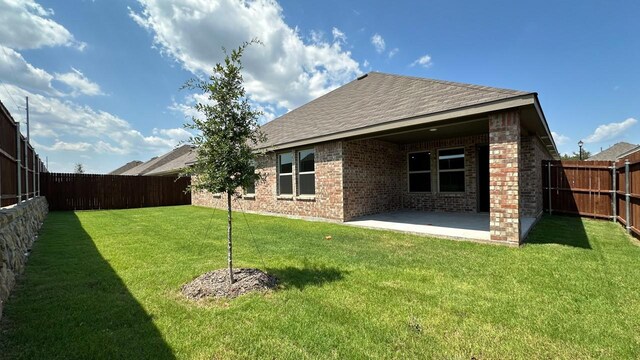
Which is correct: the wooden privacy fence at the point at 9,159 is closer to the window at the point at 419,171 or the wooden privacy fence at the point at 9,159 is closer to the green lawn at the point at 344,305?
the green lawn at the point at 344,305

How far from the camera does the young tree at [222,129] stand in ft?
12.5

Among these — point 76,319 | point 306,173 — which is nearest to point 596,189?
point 306,173

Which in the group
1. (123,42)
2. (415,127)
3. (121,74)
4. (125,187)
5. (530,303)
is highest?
(123,42)

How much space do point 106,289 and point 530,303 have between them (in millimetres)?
5276

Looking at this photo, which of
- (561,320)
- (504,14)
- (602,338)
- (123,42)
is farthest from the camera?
(123,42)

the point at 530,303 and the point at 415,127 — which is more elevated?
the point at 415,127

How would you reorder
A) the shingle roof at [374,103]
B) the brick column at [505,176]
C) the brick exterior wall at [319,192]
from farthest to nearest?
the brick exterior wall at [319,192] → the shingle roof at [374,103] → the brick column at [505,176]

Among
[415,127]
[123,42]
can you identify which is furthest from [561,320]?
[123,42]

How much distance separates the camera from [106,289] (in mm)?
3812

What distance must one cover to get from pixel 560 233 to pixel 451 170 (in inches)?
174

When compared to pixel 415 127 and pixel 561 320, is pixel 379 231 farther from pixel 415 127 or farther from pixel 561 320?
pixel 561 320

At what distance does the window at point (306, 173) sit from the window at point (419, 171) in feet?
14.6

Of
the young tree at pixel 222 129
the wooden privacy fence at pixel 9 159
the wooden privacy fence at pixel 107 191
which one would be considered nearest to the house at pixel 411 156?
the young tree at pixel 222 129

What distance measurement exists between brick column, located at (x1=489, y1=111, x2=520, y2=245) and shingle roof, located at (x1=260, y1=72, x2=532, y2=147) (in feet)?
1.97
